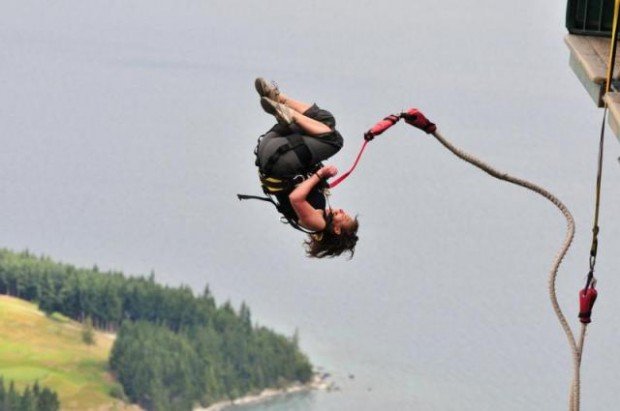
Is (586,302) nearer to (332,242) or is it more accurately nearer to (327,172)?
(332,242)

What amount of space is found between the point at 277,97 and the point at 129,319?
170706mm

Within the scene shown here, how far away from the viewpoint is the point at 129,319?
→ 183 meters

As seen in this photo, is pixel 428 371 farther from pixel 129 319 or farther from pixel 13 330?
pixel 13 330

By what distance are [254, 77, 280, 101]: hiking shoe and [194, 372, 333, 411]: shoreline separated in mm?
168821

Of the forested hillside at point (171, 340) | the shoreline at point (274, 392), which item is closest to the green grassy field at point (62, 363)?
the forested hillside at point (171, 340)

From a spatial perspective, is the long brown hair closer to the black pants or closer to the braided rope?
the black pants

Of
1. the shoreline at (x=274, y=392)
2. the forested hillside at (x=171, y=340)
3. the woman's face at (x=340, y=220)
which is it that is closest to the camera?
the woman's face at (x=340, y=220)

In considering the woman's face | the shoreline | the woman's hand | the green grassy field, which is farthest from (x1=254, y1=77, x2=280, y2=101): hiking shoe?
the shoreline

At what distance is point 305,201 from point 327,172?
0.28m

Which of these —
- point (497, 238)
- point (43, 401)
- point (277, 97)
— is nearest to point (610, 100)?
point (277, 97)

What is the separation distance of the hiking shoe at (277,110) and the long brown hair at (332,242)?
35.9 inches

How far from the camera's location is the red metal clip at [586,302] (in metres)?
13.2

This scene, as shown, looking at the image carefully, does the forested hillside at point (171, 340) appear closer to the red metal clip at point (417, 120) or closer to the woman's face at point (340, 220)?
the woman's face at point (340, 220)

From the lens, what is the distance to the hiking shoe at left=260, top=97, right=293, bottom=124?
13703 mm
